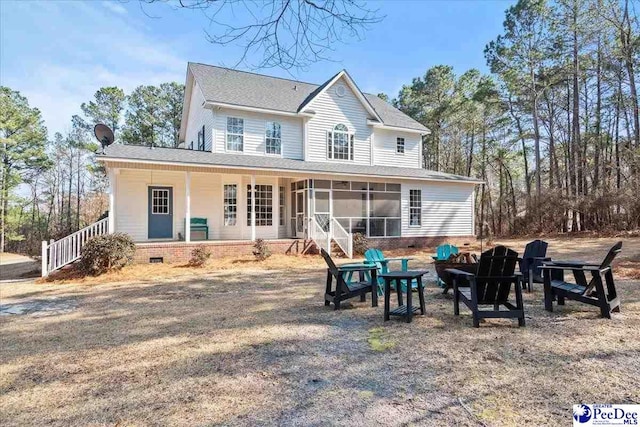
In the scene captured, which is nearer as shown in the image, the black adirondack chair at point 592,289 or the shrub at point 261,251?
the black adirondack chair at point 592,289

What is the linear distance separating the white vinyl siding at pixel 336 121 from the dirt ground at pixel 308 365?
11.7 meters

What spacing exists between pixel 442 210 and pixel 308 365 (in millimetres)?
15858

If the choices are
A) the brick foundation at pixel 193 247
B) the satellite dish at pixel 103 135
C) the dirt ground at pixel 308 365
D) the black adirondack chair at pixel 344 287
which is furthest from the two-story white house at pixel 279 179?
the black adirondack chair at pixel 344 287

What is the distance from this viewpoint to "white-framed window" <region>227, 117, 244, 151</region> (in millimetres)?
15703

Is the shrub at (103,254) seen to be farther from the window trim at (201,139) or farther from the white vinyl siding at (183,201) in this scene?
the window trim at (201,139)

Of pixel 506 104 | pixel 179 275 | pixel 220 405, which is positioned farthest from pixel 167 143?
pixel 220 405

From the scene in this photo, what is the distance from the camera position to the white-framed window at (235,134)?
15703 millimetres

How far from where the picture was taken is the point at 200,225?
590 inches

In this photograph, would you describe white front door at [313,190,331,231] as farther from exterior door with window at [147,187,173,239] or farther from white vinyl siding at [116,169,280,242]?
exterior door with window at [147,187,173,239]

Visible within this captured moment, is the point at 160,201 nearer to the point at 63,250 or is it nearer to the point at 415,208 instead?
the point at 63,250

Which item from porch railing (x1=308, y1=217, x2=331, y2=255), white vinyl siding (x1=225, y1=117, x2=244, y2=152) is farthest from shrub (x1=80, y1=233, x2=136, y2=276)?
porch railing (x1=308, y1=217, x2=331, y2=255)

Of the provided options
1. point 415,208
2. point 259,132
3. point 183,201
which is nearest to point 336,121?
point 259,132

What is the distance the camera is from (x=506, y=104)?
26344mm

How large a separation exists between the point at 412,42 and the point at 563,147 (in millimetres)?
26432
